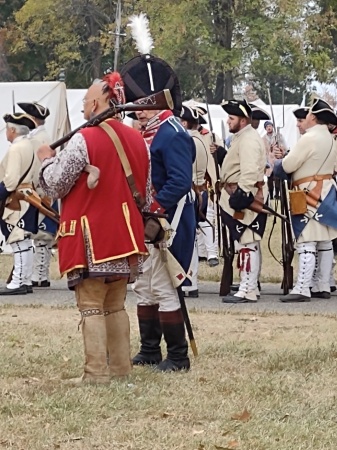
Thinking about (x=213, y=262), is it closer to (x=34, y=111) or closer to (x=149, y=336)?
(x=34, y=111)

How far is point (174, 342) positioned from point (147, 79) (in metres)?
1.68

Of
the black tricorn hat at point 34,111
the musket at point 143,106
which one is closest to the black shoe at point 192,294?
the black tricorn hat at point 34,111

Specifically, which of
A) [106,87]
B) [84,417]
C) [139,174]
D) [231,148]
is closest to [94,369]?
[84,417]

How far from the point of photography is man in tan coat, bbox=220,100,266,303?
32.7 ft

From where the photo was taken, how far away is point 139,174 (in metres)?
6.21

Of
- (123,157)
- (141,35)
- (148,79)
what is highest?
(141,35)

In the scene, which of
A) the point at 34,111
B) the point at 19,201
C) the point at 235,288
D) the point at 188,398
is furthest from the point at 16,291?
the point at 188,398

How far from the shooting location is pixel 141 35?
7348mm

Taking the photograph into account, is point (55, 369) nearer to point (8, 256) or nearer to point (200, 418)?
point (200, 418)

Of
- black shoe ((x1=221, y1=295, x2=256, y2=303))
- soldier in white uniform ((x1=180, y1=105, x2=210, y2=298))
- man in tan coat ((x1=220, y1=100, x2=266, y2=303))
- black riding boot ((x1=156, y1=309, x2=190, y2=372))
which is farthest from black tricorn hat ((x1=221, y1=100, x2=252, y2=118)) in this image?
black riding boot ((x1=156, y1=309, x2=190, y2=372))

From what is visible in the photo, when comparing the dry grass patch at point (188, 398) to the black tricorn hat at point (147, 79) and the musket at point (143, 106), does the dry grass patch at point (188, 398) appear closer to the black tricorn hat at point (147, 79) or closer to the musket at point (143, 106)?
the musket at point (143, 106)

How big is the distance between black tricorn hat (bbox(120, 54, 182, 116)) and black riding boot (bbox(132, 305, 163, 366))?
1341mm

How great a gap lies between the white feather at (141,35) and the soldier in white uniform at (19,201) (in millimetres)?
3495

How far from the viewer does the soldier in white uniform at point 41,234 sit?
11.4m
